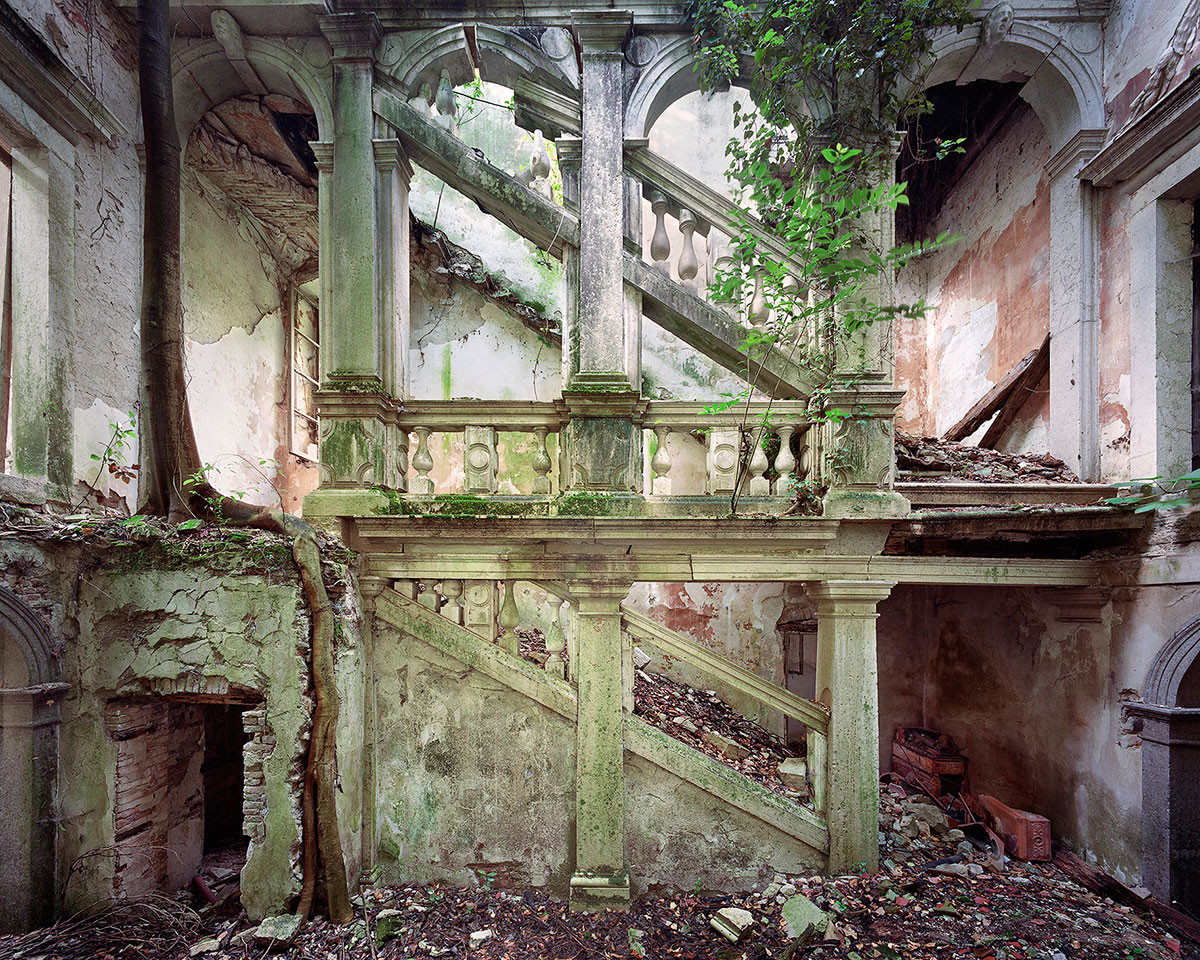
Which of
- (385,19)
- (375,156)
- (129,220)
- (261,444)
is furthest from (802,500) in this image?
(261,444)

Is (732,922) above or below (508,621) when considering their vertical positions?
below

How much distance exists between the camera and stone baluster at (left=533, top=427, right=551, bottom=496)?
4.19 meters

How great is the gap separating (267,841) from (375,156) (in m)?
5.21

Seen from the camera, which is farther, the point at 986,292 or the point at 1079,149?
the point at 986,292

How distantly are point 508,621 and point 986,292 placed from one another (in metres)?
6.88

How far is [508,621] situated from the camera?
4.31m

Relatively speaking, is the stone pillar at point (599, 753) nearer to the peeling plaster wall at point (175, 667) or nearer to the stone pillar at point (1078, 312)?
the peeling plaster wall at point (175, 667)


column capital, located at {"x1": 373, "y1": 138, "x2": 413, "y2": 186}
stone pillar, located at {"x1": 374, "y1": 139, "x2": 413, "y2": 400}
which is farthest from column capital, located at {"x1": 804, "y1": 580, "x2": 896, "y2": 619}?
column capital, located at {"x1": 373, "y1": 138, "x2": 413, "y2": 186}

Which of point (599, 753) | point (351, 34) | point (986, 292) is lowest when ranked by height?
point (599, 753)

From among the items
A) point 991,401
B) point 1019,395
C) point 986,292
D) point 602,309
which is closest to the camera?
point 602,309

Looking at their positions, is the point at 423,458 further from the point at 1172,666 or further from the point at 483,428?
the point at 1172,666

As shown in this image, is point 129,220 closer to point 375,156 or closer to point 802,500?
point 375,156

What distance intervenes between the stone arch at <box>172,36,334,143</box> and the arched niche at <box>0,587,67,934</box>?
423cm

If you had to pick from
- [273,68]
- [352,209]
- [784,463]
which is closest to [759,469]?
[784,463]
